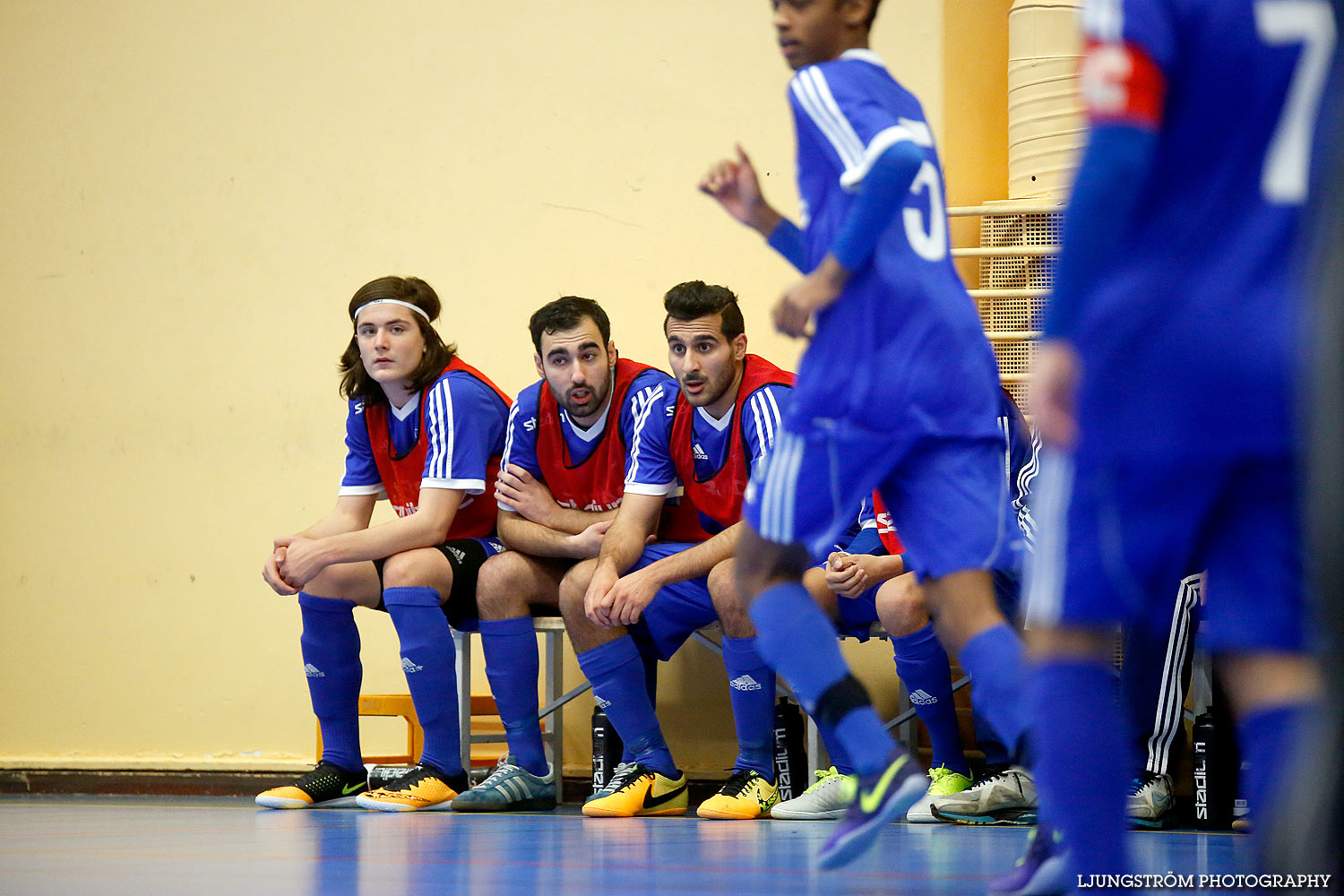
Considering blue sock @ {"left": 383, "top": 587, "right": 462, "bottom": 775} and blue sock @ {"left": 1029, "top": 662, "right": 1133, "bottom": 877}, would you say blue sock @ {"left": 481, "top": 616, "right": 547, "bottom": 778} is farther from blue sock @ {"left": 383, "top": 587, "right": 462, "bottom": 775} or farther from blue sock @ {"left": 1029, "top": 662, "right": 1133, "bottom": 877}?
blue sock @ {"left": 1029, "top": 662, "right": 1133, "bottom": 877}

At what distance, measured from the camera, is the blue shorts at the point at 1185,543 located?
4.30 ft

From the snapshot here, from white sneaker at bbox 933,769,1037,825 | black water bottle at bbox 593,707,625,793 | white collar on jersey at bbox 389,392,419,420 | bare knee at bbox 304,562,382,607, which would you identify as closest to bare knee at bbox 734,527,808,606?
white sneaker at bbox 933,769,1037,825

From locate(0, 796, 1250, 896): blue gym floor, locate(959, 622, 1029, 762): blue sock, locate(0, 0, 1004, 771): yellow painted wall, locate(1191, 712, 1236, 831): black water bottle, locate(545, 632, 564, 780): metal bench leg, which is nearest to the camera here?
locate(959, 622, 1029, 762): blue sock

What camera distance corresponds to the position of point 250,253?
6426 mm

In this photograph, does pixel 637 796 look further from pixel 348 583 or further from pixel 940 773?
pixel 348 583

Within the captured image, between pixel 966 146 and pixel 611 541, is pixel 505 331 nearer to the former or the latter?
pixel 611 541

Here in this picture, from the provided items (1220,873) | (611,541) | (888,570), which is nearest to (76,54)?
(611,541)

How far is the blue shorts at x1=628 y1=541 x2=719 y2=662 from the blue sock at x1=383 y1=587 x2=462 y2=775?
0.67 meters

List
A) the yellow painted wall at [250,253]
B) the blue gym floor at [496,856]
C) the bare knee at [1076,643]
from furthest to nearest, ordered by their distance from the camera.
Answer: the yellow painted wall at [250,253]
the blue gym floor at [496,856]
the bare knee at [1076,643]

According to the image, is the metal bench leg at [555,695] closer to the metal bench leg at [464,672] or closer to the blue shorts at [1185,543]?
the metal bench leg at [464,672]

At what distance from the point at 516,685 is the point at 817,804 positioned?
1153 millimetres

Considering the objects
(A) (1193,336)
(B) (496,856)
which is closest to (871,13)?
(A) (1193,336)

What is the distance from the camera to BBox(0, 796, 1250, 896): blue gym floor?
2.50 m

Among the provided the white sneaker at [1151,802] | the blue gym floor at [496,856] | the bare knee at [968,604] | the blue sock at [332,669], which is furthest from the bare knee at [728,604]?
the bare knee at [968,604]
